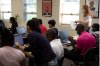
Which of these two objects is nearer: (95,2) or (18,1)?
(95,2)

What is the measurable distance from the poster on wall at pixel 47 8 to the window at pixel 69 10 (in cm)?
54

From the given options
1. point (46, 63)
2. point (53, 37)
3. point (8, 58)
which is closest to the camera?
point (8, 58)

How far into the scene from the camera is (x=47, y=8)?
6.47 m

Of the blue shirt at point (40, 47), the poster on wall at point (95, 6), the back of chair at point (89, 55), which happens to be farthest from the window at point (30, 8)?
the blue shirt at point (40, 47)

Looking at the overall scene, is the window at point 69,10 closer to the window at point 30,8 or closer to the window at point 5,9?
the window at point 30,8

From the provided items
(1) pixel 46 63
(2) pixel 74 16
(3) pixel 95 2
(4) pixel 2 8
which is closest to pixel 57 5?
(2) pixel 74 16

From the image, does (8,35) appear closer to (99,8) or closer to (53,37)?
(53,37)

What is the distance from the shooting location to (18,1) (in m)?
6.91

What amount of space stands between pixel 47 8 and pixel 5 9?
104 inches

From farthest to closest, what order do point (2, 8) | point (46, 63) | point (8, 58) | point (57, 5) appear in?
1. point (2, 8)
2. point (57, 5)
3. point (46, 63)
4. point (8, 58)

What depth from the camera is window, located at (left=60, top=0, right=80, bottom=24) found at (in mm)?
6332

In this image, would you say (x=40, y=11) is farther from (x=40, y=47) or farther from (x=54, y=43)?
(x=40, y=47)

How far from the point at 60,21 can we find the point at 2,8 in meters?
3.41

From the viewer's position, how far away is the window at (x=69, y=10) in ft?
20.8
